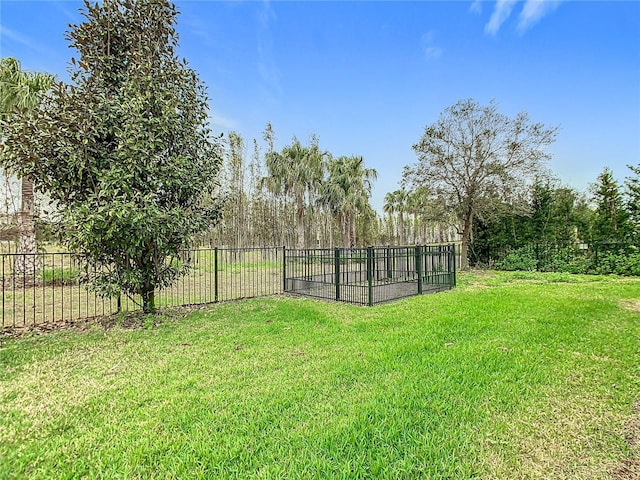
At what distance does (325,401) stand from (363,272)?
554 cm

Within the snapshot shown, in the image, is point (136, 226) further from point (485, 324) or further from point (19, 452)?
point (485, 324)

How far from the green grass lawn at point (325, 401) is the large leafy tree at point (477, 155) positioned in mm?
9017

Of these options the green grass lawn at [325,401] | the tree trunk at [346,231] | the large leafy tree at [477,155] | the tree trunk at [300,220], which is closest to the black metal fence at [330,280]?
the green grass lawn at [325,401]

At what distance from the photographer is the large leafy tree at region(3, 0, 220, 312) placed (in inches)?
181

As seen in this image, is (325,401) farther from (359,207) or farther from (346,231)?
(346,231)

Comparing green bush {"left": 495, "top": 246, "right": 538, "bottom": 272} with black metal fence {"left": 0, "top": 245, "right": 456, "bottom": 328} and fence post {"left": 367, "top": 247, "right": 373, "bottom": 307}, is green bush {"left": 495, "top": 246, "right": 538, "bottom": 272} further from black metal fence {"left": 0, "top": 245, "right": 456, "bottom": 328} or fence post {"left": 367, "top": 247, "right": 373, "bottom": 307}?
fence post {"left": 367, "top": 247, "right": 373, "bottom": 307}

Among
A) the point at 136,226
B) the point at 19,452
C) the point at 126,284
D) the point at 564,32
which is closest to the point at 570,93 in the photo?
the point at 564,32

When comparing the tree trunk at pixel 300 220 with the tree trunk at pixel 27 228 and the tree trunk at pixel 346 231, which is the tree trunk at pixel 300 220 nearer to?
the tree trunk at pixel 346 231

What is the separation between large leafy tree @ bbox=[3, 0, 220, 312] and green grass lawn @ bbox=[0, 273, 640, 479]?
1.33 meters

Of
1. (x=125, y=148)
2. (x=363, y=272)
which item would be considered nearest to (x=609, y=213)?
(x=363, y=272)

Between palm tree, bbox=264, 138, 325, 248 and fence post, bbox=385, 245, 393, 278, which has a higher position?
palm tree, bbox=264, 138, 325, 248

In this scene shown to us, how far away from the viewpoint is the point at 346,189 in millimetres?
23516

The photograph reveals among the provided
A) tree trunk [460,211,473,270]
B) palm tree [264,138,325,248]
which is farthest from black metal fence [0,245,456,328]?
palm tree [264,138,325,248]

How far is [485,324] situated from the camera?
196 inches
